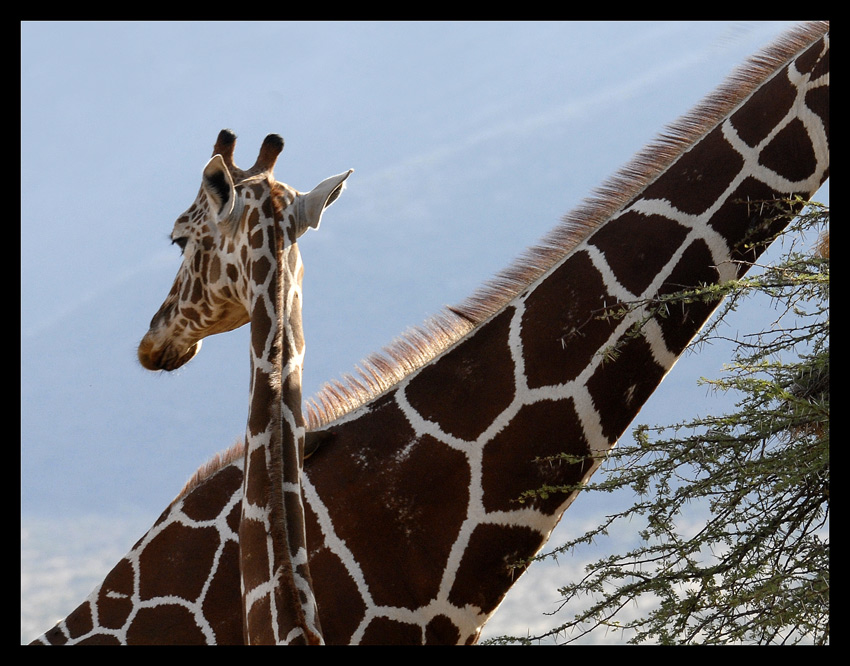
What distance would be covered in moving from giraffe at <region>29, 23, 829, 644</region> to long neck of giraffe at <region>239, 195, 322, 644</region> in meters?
0.95

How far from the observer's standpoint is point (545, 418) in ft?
13.2

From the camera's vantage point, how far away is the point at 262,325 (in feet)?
10.9

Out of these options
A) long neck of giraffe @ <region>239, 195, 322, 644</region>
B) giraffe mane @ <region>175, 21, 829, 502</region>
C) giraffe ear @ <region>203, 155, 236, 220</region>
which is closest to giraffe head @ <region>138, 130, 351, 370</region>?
giraffe ear @ <region>203, 155, 236, 220</region>

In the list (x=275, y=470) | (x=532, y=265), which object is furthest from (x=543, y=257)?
(x=275, y=470)

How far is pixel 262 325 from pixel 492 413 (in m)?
1.21

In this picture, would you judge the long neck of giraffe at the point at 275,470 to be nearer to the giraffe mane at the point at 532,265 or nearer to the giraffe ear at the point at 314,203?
the giraffe ear at the point at 314,203

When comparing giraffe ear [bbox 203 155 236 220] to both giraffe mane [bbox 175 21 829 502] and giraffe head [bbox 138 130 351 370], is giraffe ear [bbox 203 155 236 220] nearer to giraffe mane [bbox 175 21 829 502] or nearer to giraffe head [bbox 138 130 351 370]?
giraffe head [bbox 138 130 351 370]

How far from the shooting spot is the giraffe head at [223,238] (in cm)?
360

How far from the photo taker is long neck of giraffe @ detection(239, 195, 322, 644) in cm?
277

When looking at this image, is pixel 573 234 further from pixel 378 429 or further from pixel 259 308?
pixel 259 308

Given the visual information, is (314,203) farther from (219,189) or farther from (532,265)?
(532,265)

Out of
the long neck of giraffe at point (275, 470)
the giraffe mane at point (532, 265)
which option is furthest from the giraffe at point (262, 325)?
the giraffe mane at point (532, 265)

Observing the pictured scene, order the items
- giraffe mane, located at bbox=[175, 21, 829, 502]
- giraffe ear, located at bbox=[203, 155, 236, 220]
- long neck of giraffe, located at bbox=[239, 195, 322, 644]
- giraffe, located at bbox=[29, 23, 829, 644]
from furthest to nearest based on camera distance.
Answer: giraffe mane, located at bbox=[175, 21, 829, 502], giraffe, located at bbox=[29, 23, 829, 644], giraffe ear, located at bbox=[203, 155, 236, 220], long neck of giraffe, located at bbox=[239, 195, 322, 644]

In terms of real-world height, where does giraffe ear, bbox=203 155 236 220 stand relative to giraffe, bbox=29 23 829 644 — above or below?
above
